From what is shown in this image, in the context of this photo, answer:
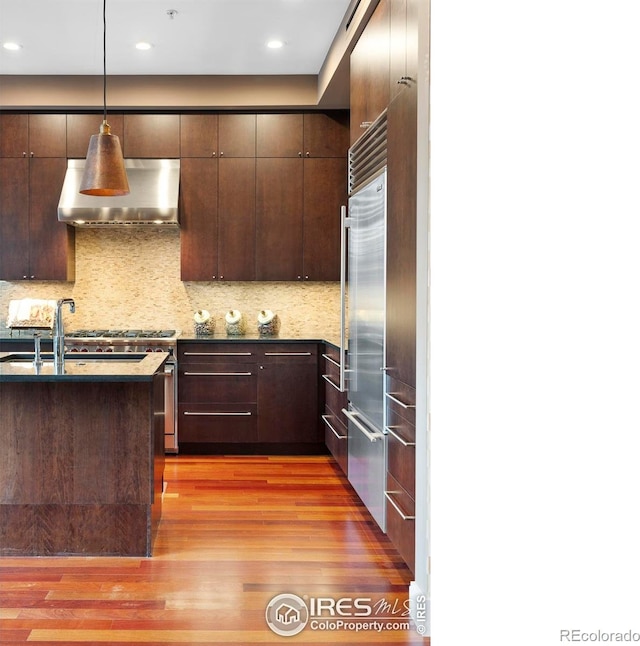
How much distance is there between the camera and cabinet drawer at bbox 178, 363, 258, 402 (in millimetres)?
4531

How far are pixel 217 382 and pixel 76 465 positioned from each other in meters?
1.93

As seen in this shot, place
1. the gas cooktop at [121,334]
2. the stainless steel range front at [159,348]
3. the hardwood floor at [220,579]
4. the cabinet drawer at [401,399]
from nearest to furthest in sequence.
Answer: the hardwood floor at [220,579] < the cabinet drawer at [401,399] < the stainless steel range front at [159,348] < the gas cooktop at [121,334]

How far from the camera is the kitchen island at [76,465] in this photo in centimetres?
263

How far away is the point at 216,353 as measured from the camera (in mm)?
4535

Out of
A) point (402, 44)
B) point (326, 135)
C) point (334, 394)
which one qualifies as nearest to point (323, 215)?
point (326, 135)

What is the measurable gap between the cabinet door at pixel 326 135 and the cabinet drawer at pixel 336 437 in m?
1.91

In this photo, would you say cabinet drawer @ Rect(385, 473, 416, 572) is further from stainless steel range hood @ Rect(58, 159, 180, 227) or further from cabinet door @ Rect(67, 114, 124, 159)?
cabinet door @ Rect(67, 114, 124, 159)

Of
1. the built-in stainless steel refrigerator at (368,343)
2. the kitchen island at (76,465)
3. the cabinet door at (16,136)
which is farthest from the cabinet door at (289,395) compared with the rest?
the cabinet door at (16,136)

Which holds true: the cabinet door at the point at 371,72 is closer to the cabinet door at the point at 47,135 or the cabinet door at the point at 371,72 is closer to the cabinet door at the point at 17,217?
the cabinet door at the point at 47,135

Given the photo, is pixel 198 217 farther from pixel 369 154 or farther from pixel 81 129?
pixel 369 154

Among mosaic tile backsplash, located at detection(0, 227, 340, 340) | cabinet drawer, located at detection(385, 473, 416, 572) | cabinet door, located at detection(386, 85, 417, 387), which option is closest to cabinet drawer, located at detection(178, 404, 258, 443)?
mosaic tile backsplash, located at detection(0, 227, 340, 340)
